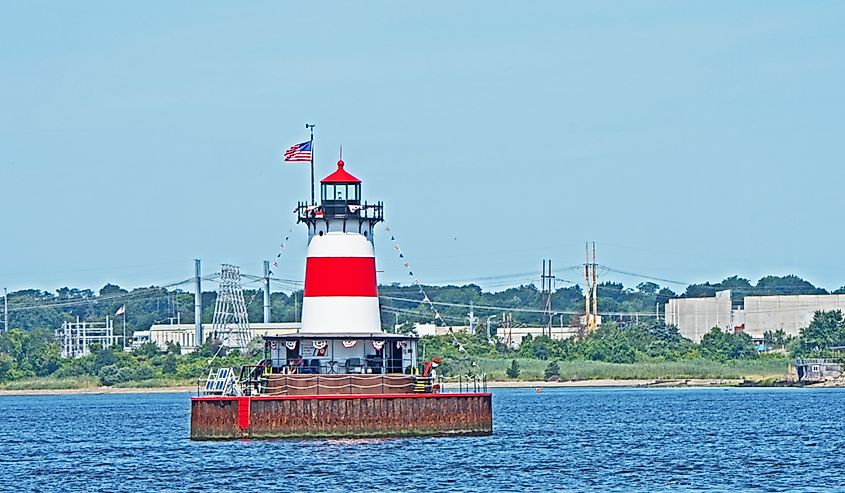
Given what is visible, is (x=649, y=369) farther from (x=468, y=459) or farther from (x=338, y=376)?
(x=468, y=459)

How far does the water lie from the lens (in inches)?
1946

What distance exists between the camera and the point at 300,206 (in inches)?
2544

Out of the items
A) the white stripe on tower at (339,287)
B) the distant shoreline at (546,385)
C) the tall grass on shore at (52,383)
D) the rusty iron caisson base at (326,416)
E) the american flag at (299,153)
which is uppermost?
the american flag at (299,153)

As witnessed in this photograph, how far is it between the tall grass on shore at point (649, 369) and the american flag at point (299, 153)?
106 meters

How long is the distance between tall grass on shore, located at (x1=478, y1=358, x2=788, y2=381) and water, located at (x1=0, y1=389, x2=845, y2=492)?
8812 centimetres

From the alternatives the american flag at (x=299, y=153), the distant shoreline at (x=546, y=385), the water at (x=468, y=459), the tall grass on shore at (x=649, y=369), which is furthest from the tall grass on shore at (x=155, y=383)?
the american flag at (x=299, y=153)

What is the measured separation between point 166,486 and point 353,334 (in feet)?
47.3

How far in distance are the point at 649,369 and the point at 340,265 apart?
117m

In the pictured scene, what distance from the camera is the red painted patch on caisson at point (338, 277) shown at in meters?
62.9

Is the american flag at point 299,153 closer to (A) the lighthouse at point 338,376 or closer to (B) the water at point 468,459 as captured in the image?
(A) the lighthouse at point 338,376

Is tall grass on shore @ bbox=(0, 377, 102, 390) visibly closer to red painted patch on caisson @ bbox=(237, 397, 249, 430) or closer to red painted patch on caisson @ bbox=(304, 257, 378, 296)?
red painted patch on caisson @ bbox=(304, 257, 378, 296)

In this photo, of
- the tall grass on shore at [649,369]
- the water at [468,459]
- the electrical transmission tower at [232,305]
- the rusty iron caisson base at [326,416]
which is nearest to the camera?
the water at [468,459]

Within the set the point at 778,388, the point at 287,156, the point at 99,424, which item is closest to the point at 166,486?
the point at 287,156

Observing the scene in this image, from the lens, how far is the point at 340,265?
6297 centimetres
